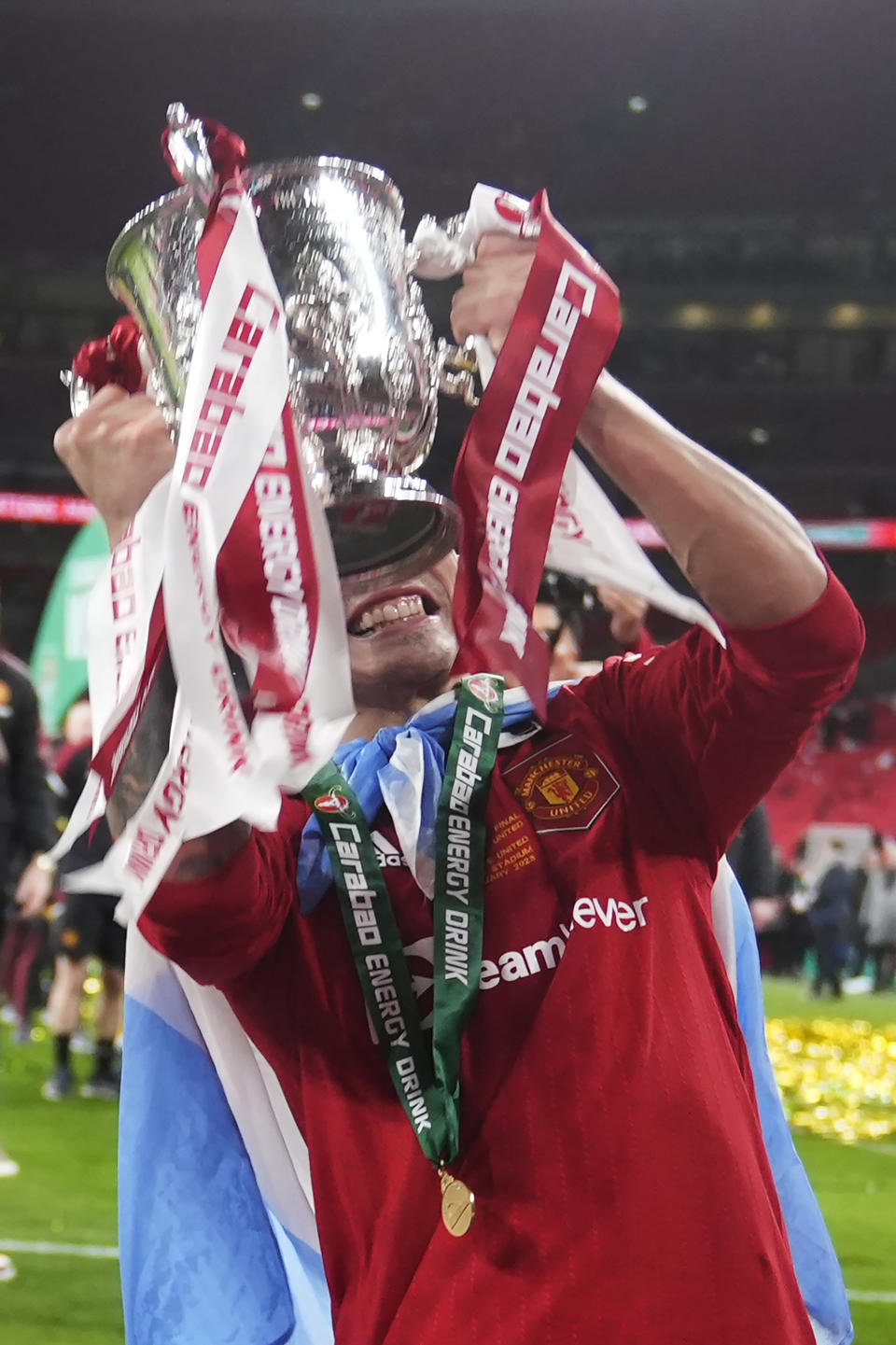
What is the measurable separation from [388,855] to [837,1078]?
5.72m

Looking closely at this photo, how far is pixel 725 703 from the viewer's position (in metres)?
1.18

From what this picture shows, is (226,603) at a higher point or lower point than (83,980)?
higher

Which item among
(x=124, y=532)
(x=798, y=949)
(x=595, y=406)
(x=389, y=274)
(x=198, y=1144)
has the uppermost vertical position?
(x=389, y=274)

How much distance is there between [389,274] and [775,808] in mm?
16195

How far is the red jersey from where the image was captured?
1.11 m

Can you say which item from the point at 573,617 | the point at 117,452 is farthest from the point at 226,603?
the point at 573,617

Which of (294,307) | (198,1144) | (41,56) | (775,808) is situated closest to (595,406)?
(294,307)

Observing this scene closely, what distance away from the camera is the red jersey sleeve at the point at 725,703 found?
1.12m

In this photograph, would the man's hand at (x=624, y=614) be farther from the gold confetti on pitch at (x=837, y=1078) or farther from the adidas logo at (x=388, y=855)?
the gold confetti on pitch at (x=837, y=1078)

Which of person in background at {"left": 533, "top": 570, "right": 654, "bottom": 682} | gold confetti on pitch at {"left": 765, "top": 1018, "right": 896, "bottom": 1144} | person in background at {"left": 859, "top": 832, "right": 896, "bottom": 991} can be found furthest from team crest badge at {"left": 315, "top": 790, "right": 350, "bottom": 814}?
person in background at {"left": 859, "top": 832, "right": 896, "bottom": 991}

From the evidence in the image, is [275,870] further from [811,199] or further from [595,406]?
[811,199]

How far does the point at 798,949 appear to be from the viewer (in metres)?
13.8

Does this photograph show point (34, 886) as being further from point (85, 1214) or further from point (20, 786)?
point (85, 1214)

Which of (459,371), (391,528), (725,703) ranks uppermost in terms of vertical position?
(459,371)
